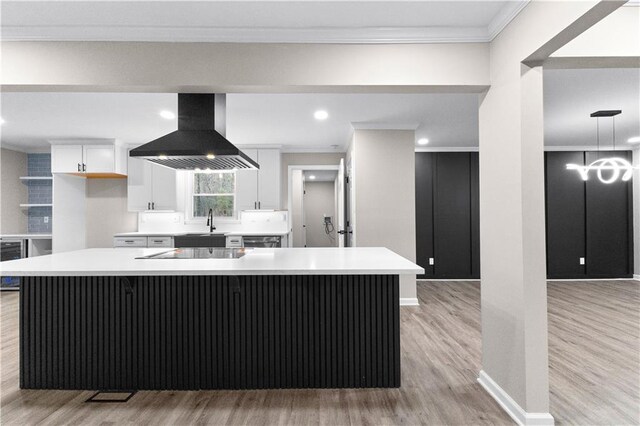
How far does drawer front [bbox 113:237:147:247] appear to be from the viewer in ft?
17.8

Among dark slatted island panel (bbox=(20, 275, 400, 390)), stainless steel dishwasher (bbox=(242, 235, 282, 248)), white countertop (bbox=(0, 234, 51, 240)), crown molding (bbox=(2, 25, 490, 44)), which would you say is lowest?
dark slatted island panel (bbox=(20, 275, 400, 390))

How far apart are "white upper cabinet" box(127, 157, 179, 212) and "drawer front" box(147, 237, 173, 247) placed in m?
0.57

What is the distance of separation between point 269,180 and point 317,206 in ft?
18.0

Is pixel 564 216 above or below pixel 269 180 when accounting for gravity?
below

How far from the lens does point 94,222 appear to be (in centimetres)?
591

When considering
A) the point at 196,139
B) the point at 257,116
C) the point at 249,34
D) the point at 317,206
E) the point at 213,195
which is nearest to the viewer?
the point at 249,34

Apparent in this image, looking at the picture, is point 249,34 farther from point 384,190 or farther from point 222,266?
point 384,190

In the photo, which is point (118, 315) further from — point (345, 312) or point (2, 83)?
point (2, 83)

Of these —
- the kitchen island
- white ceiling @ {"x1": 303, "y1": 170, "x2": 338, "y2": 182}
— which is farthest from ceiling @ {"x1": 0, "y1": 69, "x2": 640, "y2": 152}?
white ceiling @ {"x1": 303, "y1": 170, "x2": 338, "y2": 182}

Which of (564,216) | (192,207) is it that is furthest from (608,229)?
(192,207)

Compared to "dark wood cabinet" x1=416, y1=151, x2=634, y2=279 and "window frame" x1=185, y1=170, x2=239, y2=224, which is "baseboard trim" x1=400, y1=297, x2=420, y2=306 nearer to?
"dark wood cabinet" x1=416, y1=151, x2=634, y2=279

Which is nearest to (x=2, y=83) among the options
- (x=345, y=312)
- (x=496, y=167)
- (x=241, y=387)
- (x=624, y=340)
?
(x=241, y=387)

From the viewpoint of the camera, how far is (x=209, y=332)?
2.52 m

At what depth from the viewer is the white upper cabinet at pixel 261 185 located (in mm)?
5895
